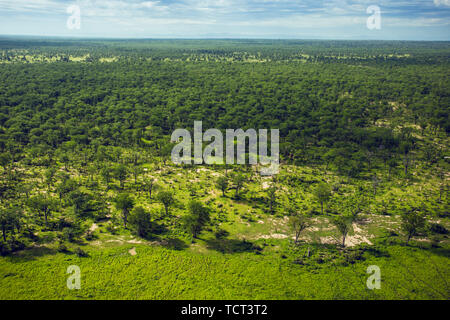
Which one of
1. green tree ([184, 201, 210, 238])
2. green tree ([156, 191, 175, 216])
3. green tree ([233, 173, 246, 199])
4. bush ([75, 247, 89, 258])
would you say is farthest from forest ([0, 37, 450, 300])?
green tree ([233, 173, 246, 199])

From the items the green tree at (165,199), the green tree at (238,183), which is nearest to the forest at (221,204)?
the green tree at (165,199)

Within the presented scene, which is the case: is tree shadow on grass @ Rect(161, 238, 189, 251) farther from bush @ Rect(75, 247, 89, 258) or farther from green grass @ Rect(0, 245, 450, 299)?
bush @ Rect(75, 247, 89, 258)

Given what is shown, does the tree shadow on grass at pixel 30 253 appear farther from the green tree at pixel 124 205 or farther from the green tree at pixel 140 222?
the green tree at pixel 140 222

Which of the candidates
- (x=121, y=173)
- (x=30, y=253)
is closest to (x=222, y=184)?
(x=121, y=173)

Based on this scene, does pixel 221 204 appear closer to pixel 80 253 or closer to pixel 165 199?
pixel 165 199

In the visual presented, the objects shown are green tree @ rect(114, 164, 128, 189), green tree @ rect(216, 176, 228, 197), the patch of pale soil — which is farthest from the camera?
green tree @ rect(114, 164, 128, 189)

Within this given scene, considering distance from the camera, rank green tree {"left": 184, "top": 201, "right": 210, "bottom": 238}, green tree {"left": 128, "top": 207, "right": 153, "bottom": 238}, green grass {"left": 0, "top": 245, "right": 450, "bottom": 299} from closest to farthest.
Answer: green grass {"left": 0, "top": 245, "right": 450, "bottom": 299}
green tree {"left": 128, "top": 207, "right": 153, "bottom": 238}
green tree {"left": 184, "top": 201, "right": 210, "bottom": 238}
